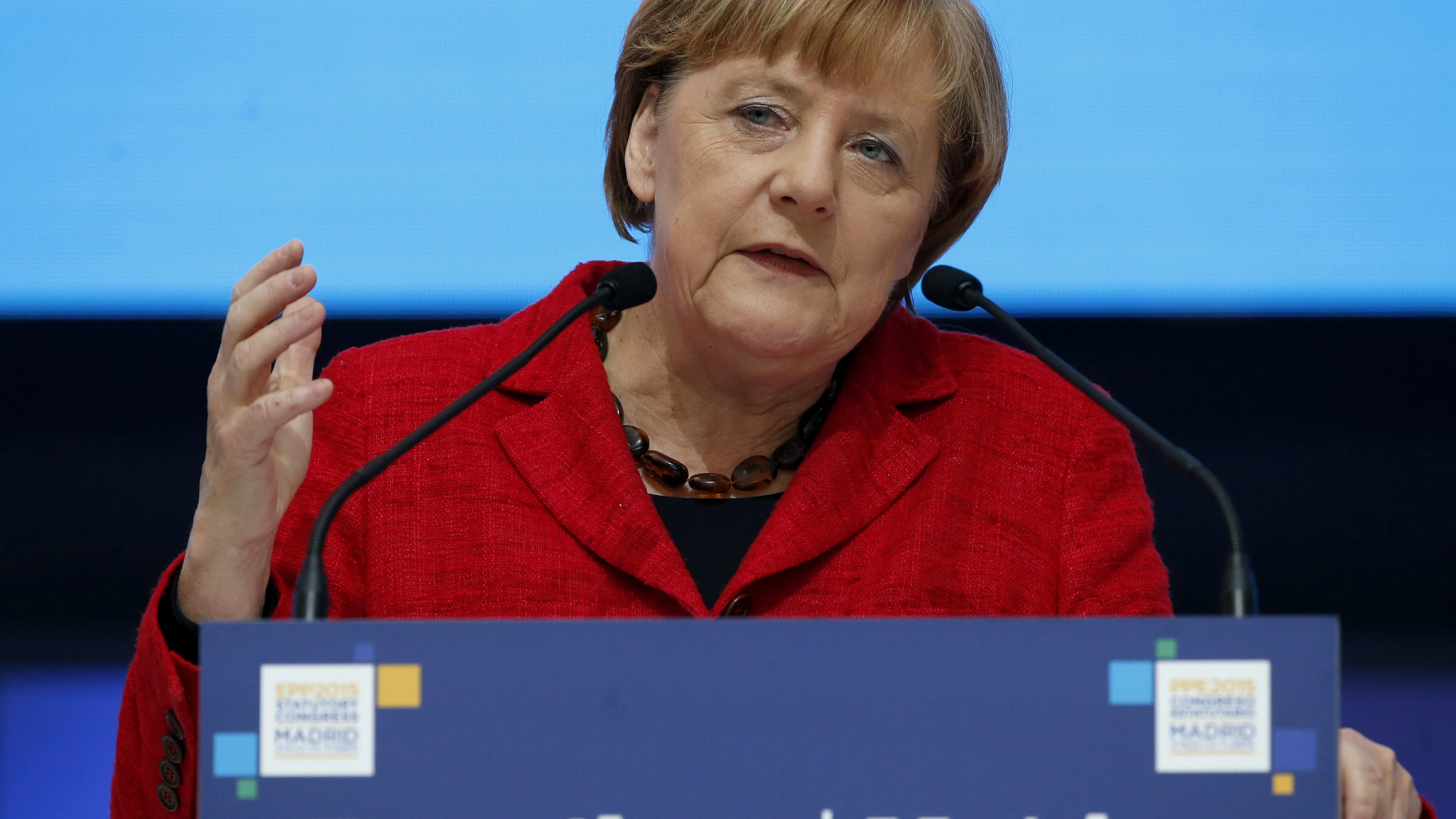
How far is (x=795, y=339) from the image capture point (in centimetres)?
142

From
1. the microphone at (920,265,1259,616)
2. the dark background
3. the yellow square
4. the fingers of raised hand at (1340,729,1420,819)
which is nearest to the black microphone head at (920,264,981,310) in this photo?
the microphone at (920,265,1259,616)

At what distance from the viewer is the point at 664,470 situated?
4.98 ft

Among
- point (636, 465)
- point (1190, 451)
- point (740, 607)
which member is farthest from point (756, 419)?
point (1190, 451)

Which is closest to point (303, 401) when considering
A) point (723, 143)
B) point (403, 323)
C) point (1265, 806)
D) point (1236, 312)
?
point (723, 143)

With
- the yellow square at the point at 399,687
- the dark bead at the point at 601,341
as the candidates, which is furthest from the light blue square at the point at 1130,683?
the dark bead at the point at 601,341

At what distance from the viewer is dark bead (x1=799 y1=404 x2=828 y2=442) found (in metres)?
1.59

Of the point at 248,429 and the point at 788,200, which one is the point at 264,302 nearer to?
the point at 248,429

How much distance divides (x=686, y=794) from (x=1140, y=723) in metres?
0.27

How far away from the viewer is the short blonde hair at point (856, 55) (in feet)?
4.60

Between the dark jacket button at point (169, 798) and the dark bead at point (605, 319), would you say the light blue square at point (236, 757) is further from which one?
the dark bead at point (605, 319)

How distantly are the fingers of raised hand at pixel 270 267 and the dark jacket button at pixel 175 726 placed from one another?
33 cm

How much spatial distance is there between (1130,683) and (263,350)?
0.68 meters

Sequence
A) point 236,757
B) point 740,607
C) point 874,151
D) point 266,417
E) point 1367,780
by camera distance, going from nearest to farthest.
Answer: point 236,757 < point 1367,780 < point 266,417 < point 740,607 < point 874,151

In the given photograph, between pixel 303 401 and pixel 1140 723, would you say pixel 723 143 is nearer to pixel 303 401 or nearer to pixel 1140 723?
pixel 303 401
